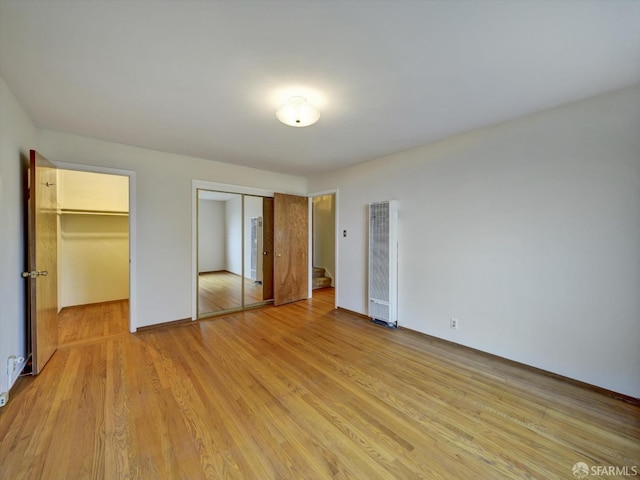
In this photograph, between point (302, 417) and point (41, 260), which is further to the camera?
point (41, 260)

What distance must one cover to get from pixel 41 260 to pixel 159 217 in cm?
130

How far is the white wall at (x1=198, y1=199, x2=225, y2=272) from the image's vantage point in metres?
4.05

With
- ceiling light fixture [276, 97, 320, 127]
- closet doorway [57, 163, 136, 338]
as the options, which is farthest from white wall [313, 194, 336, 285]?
ceiling light fixture [276, 97, 320, 127]

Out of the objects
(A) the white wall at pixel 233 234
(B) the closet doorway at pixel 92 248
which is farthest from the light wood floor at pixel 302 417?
(B) the closet doorway at pixel 92 248

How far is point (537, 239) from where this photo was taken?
243cm

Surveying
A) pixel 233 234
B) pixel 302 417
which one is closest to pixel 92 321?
pixel 233 234

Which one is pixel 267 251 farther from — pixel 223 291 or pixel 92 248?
pixel 92 248

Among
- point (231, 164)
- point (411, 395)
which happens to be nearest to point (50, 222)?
point (231, 164)

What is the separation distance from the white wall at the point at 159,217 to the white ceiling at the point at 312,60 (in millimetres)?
524

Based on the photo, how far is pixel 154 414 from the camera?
185 centimetres

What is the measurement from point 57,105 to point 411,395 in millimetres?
3983

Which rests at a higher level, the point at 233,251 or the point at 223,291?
the point at 233,251

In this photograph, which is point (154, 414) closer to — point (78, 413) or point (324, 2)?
point (78, 413)

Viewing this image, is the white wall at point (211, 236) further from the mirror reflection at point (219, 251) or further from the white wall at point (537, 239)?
the white wall at point (537, 239)
